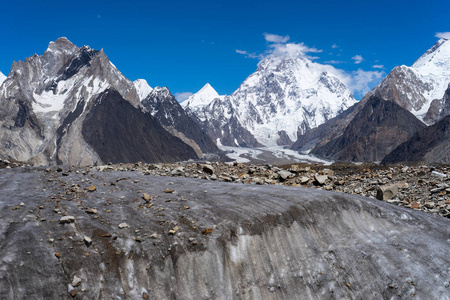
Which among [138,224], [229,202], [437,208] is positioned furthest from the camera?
[437,208]

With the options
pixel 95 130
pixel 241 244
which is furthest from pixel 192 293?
pixel 95 130

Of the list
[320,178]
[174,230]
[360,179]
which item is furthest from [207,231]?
[360,179]

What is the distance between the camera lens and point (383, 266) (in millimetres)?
12227

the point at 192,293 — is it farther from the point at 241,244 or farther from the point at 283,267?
the point at 283,267

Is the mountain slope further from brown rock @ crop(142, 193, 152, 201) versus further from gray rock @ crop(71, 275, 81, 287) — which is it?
gray rock @ crop(71, 275, 81, 287)

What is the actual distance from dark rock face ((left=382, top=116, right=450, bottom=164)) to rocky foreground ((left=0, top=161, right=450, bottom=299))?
14257 cm

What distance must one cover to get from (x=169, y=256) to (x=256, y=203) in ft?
14.0

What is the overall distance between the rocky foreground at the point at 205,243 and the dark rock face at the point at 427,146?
14257 centimetres

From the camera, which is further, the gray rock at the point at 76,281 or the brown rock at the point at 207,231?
the brown rock at the point at 207,231

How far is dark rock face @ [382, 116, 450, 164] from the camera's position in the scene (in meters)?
144

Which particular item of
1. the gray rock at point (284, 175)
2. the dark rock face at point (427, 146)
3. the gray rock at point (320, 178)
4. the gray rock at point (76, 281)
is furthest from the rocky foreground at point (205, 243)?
the dark rock face at point (427, 146)

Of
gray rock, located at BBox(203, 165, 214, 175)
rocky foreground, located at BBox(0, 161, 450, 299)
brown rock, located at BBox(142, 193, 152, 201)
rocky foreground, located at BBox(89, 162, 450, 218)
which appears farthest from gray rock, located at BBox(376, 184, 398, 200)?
brown rock, located at BBox(142, 193, 152, 201)

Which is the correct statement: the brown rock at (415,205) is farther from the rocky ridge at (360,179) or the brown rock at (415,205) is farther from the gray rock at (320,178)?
the gray rock at (320,178)

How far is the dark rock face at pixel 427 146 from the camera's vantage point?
14450 cm
